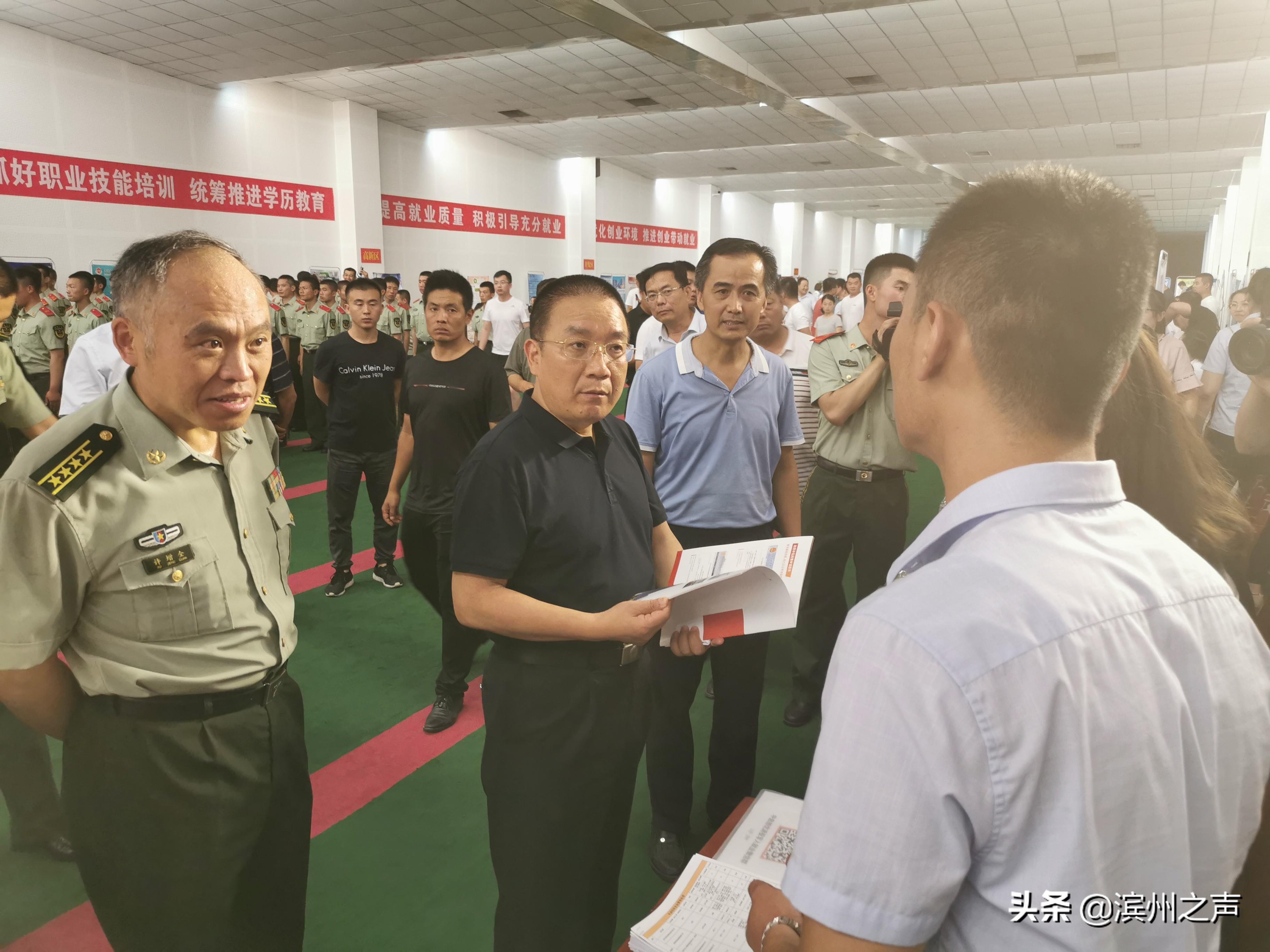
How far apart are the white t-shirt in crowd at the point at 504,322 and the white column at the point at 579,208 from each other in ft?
19.9

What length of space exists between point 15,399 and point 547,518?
1.90m

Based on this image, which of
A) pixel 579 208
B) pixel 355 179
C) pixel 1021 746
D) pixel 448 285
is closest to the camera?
pixel 1021 746

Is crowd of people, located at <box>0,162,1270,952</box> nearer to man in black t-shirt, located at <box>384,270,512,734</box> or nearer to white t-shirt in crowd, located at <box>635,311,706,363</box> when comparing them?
man in black t-shirt, located at <box>384,270,512,734</box>

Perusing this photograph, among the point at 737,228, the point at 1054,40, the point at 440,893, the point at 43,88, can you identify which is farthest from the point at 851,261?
the point at 440,893

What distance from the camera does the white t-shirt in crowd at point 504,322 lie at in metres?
9.51

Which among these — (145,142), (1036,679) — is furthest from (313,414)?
(1036,679)

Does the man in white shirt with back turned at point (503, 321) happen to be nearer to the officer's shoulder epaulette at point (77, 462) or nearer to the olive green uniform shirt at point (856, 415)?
the olive green uniform shirt at point (856, 415)

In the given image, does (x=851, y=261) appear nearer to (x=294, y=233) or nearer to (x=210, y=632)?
(x=294, y=233)

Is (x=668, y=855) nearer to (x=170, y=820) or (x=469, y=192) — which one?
(x=170, y=820)

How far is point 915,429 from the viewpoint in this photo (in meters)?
0.83

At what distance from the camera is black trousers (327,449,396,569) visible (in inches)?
170

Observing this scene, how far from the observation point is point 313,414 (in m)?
8.17

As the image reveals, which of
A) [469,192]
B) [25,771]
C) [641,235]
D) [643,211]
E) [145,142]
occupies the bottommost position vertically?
→ [25,771]

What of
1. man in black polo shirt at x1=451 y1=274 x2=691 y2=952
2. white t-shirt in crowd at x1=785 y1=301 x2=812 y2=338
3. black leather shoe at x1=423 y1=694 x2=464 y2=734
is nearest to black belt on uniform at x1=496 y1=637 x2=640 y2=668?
man in black polo shirt at x1=451 y1=274 x2=691 y2=952
